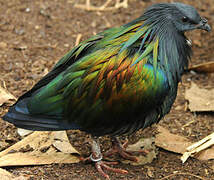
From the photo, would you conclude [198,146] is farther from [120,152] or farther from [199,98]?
[199,98]

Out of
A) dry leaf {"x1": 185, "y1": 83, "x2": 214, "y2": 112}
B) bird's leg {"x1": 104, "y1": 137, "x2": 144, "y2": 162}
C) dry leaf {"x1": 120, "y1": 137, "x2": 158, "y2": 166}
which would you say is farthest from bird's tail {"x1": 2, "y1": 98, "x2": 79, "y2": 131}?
dry leaf {"x1": 185, "y1": 83, "x2": 214, "y2": 112}

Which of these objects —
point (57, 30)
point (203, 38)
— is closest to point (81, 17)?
point (57, 30)

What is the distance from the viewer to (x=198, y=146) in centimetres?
568

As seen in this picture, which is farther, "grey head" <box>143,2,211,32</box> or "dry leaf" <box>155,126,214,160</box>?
"dry leaf" <box>155,126,214,160</box>

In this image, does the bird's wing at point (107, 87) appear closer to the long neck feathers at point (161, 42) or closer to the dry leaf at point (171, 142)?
the long neck feathers at point (161, 42)

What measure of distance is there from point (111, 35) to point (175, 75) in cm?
101

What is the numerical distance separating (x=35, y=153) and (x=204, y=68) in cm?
366

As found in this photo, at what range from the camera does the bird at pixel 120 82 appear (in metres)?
4.84

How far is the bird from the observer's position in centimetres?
484

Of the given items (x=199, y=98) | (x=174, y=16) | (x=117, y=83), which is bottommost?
(x=199, y=98)

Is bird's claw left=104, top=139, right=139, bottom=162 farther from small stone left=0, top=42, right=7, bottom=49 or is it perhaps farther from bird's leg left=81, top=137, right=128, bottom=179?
small stone left=0, top=42, right=7, bottom=49

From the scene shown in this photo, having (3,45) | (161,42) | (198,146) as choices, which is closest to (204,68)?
(198,146)

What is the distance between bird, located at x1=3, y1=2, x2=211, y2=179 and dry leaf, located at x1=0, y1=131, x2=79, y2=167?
1.75 feet

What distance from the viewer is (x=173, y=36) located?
514cm
